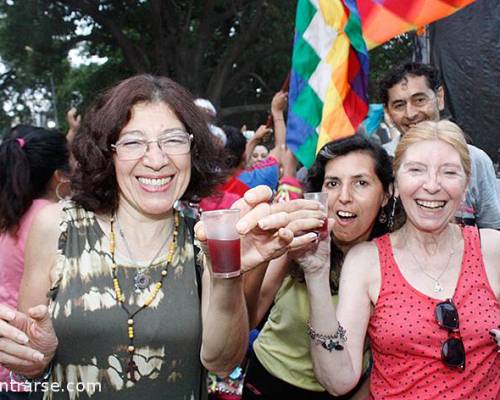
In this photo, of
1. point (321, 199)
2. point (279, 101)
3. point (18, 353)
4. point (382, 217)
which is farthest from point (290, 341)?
point (279, 101)

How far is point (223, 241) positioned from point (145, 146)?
0.63 meters

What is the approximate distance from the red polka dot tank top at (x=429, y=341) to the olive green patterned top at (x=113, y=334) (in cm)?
74

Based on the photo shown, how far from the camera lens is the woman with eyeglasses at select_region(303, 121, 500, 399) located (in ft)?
7.10

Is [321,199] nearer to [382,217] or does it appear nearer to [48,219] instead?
[382,217]

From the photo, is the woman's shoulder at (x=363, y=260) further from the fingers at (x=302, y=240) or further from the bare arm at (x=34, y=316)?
the bare arm at (x=34, y=316)

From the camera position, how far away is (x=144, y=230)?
7.61 feet

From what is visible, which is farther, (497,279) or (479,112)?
(479,112)

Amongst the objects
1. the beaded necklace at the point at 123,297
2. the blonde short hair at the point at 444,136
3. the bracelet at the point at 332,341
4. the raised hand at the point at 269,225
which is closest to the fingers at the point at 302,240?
the raised hand at the point at 269,225

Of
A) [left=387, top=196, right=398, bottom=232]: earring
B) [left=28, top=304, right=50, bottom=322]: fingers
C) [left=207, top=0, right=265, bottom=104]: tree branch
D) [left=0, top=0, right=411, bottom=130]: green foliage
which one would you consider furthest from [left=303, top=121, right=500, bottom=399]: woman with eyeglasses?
[left=207, top=0, right=265, bottom=104]: tree branch

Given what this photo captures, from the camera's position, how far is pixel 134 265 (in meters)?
2.22

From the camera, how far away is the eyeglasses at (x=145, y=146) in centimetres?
222

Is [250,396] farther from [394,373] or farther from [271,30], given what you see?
[271,30]

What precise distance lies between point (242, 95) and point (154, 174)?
75.3 feet

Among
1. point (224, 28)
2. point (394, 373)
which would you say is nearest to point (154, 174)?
point (394, 373)
